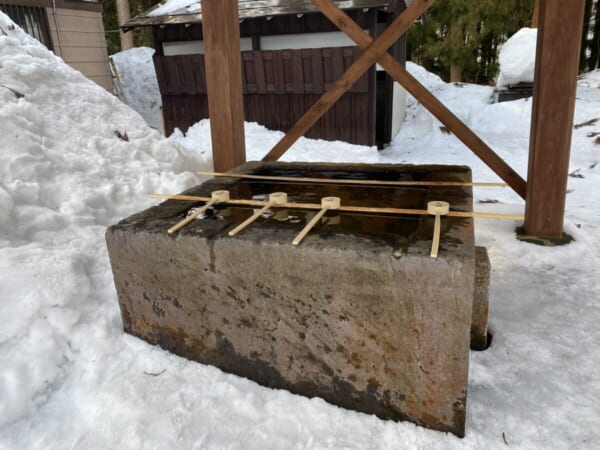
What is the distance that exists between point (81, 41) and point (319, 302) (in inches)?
425

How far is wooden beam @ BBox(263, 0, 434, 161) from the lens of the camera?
12.8ft

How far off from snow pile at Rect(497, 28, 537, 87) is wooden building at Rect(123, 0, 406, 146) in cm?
388

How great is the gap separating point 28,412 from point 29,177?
78.3 inches

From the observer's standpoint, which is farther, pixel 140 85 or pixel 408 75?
pixel 140 85

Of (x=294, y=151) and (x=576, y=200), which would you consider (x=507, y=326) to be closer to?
(x=576, y=200)

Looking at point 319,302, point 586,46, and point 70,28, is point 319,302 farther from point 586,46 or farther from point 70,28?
point 586,46

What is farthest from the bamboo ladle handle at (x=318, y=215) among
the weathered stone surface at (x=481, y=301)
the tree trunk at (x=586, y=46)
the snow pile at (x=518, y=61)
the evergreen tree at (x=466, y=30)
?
the tree trunk at (x=586, y=46)

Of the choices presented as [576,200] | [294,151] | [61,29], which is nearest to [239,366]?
[576,200]

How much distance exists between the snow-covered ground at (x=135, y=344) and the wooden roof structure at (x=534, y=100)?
453 millimetres

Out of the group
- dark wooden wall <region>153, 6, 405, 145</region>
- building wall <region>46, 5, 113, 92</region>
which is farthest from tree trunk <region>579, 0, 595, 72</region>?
building wall <region>46, 5, 113, 92</region>

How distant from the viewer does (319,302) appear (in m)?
1.96

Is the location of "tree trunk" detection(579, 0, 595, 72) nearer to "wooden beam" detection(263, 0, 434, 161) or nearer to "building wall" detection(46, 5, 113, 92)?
"wooden beam" detection(263, 0, 434, 161)

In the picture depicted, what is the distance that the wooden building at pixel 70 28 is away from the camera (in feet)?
29.9

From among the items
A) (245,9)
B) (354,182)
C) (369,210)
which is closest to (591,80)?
(245,9)
